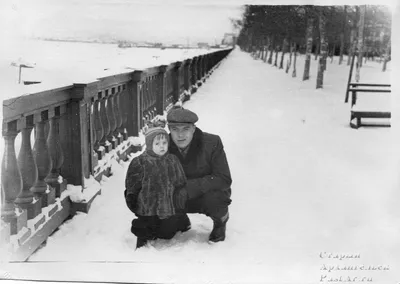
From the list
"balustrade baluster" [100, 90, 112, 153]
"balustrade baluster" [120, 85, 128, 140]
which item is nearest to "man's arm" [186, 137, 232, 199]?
"balustrade baluster" [100, 90, 112, 153]

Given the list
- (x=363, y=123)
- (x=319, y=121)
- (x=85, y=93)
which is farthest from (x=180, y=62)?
(x=85, y=93)

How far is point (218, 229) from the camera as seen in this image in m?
3.11

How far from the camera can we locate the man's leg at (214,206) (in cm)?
303

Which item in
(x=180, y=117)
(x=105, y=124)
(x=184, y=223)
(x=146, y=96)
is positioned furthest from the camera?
(x=146, y=96)

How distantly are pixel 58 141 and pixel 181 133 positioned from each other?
0.96 metres

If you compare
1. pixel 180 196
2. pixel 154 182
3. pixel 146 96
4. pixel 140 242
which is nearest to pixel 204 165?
pixel 180 196

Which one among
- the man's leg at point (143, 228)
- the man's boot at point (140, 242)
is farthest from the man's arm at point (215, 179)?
the man's boot at point (140, 242)

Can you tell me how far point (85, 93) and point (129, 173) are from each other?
858 mm

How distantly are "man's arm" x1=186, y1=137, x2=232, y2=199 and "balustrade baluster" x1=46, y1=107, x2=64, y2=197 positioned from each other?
1.02 metres

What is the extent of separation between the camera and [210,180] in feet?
9.88

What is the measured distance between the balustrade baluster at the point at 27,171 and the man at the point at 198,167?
0.90 m

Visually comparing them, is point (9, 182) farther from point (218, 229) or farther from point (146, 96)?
point (146, 96)

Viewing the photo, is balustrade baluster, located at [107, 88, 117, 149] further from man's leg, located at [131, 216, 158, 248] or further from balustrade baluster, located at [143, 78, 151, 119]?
man's leg, located at [131, 216, 158, 248]

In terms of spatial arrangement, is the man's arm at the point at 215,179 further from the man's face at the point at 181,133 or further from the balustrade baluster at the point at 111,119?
the balustrade baluster at the point at 111,119
